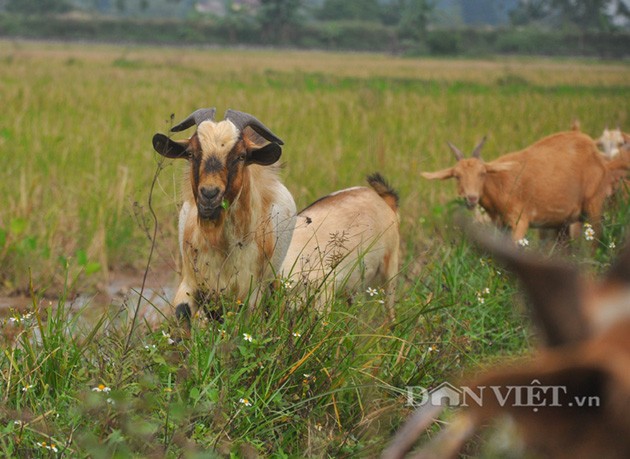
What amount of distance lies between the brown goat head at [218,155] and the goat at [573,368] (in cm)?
329

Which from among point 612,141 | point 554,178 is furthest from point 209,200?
point 612,141

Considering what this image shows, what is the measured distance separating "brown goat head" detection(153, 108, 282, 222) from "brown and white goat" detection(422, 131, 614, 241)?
108 inches

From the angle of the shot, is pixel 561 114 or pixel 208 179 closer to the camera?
pixel 208 179

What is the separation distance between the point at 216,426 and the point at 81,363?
75 centimetres

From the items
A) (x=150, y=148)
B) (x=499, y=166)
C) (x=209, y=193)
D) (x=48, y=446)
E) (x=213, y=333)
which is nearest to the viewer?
(x=48, y=446)

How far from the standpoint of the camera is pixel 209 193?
3.96 metres

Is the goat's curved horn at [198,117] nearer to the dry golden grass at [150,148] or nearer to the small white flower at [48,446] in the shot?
the dry golden grass at [150,148]

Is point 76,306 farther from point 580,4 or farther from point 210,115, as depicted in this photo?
point 580,4

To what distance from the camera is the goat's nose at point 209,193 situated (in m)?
3.96

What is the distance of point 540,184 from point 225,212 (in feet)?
11.4

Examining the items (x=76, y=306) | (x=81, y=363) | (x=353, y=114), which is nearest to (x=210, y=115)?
(x=81, y=363)

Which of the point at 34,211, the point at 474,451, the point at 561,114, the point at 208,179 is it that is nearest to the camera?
the point at 474,451

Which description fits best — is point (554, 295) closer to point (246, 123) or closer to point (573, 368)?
point (573, 368)

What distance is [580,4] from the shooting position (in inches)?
3521
